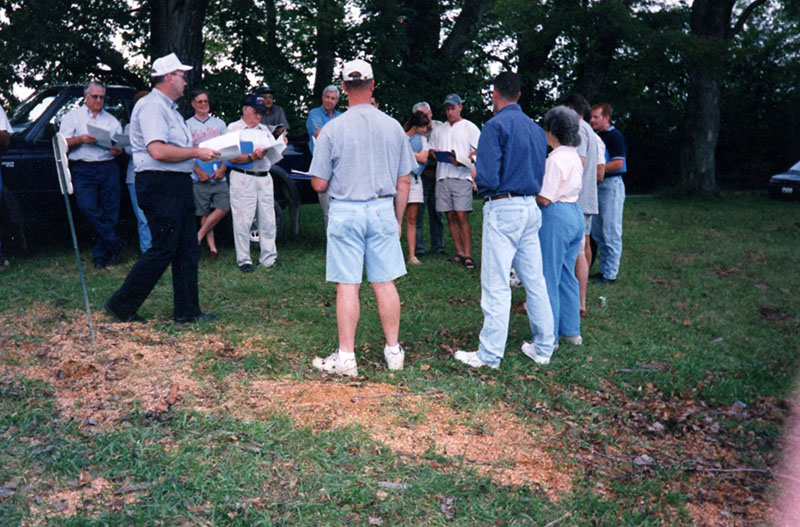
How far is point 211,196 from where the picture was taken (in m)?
9.44

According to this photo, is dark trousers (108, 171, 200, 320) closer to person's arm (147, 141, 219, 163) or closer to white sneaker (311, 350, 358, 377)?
person's arm (147, 141, 219, 163)

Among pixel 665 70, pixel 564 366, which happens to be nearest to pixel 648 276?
pixel 564 366

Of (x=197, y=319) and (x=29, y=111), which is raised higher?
(x=29, y=111)

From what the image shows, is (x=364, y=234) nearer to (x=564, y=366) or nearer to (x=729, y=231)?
(x=564, y=366)

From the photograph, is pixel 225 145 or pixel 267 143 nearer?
pixel 225 145

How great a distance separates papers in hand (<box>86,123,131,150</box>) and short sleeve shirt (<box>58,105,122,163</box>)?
84 millimetres

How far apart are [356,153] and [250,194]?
14.0 feet

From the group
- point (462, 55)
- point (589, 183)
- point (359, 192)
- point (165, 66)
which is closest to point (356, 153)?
point (359, 192)

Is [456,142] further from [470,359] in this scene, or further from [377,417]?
[377,417]

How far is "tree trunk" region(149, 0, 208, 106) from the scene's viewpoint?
10.7 metres

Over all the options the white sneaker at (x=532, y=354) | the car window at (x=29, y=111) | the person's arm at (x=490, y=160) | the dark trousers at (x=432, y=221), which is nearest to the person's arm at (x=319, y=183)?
the person's arm at (x=490, y=160)

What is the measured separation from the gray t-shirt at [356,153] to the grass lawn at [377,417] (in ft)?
4.45

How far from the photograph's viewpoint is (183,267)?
6.37 meters

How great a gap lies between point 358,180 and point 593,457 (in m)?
2.30
